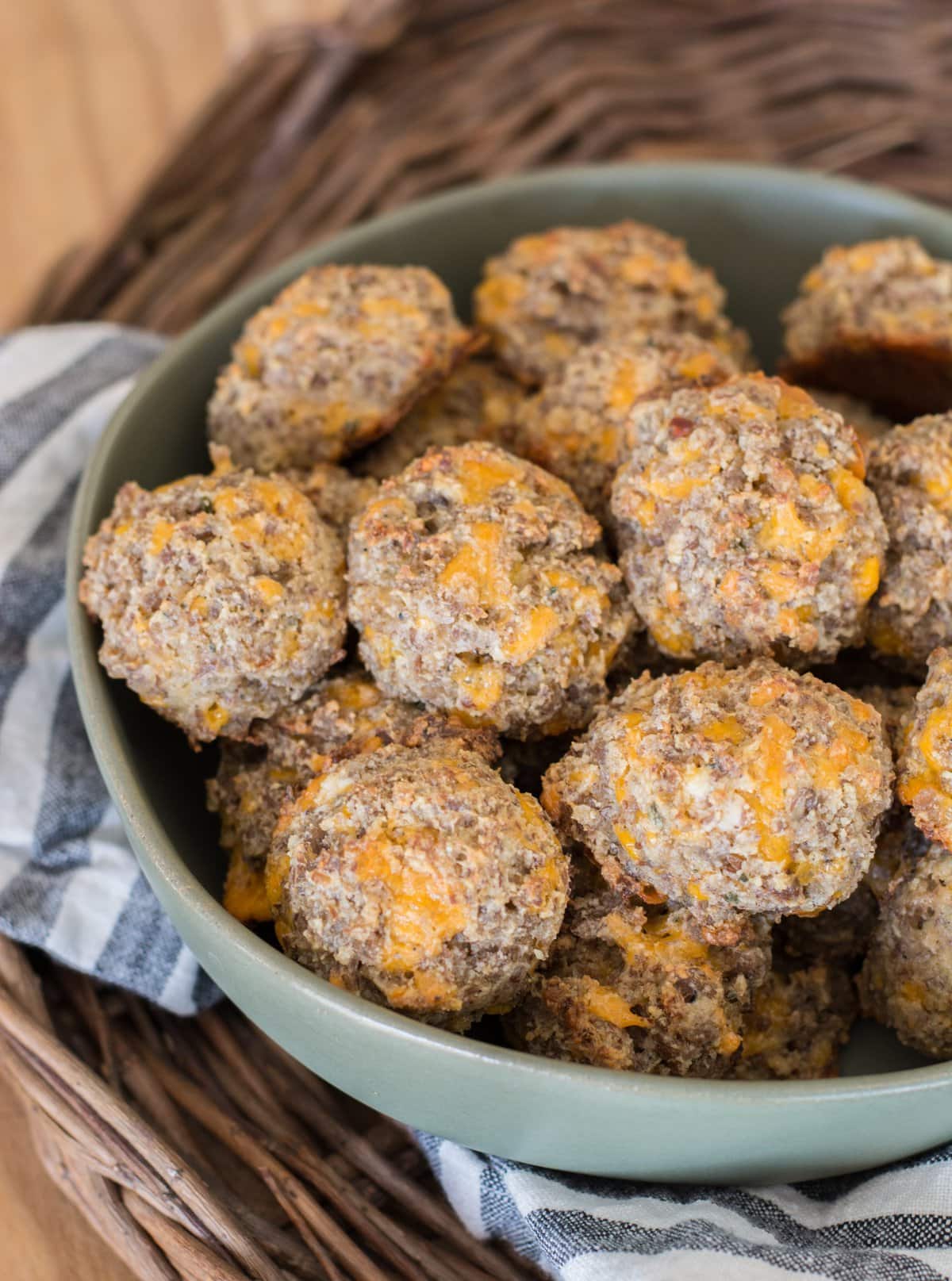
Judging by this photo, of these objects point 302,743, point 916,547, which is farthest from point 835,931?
point 302,743

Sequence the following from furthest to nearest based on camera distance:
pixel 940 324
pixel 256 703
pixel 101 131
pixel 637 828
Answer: pixel 101 131 → pixel 940 324 → pixel 256 703 → pixel 637 828

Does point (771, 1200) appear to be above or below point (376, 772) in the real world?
below

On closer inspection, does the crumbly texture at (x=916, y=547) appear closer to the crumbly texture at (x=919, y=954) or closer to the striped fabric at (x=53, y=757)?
the crumbly texture at (x=919, y=954)

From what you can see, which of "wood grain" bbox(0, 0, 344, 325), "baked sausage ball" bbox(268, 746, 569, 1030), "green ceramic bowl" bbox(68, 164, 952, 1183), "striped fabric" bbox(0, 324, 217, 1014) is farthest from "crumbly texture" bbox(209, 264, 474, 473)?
"wood grain" bbox(0, 0, 344, 325)

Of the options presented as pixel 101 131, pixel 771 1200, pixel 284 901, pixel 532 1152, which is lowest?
pixel 771 1200

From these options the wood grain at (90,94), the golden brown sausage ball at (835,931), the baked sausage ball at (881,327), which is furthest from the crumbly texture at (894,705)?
the wood grain at (90,94)

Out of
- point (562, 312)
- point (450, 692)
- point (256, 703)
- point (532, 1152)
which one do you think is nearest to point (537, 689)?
point (450, 692)

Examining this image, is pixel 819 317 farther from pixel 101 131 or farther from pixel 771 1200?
pixel 101 131
